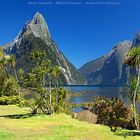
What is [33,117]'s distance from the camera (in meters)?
55.4

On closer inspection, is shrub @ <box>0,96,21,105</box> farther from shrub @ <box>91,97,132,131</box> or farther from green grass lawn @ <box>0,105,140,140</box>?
green grass lawn @ <box>0,105,140,140</box>

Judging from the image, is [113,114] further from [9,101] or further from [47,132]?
[47,132]

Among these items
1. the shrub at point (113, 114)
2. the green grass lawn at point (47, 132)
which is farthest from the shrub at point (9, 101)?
the green grass lawn at point (47, 132)

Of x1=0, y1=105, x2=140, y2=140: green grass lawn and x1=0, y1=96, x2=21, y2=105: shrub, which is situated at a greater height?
x1=0, y1=96, x2=21, y2=105: shrub

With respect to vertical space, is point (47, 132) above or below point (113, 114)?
below

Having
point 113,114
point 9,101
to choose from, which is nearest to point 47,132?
point 113,114

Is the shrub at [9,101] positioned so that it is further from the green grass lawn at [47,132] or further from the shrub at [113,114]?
the green grass lawn at [47,132]

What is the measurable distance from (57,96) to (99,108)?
1928cm

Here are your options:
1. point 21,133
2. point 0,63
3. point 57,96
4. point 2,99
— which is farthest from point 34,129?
point 0,63

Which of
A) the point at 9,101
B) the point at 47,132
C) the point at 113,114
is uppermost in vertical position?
the point at 9,101

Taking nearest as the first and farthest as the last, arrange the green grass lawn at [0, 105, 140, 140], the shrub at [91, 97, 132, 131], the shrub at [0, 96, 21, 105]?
the green grass lawn at [0, 105, 140, 140]
the shrub at [91, 97, 132, 131]
the shrub at [0, 96, 21, 105]

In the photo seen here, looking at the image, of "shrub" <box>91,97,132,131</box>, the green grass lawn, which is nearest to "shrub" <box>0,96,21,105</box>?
"shrub" <box>91,97,132,131</box>

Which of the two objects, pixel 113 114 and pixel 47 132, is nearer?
pixel 47 132

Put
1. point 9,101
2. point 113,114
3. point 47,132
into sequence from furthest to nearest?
point 9,101
point 113,114
point 47,132
